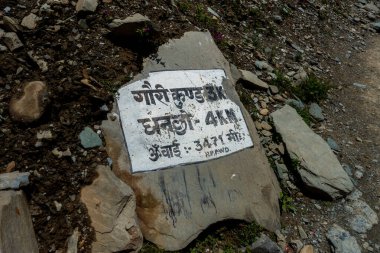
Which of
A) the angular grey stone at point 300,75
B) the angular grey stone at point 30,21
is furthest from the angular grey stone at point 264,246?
the angular grey stone at point 30,21

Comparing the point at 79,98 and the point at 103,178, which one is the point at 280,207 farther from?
the point at 79,98

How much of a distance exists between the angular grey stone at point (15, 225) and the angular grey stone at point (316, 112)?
3.86 m

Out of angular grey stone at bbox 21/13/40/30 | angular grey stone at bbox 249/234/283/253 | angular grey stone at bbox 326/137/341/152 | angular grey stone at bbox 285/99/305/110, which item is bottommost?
angular grey stone at bbox 326/137/341/152

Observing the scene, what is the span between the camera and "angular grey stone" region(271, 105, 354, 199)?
441cm

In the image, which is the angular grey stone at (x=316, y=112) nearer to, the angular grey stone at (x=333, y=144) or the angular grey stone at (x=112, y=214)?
the angular grey stone at (x=333, y=144)

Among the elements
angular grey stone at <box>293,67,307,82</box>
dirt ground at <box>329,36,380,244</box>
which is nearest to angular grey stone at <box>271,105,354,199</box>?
dirt ground at <box>329,36,380,244</box>

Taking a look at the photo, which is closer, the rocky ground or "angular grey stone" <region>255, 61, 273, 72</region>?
the rocky ground

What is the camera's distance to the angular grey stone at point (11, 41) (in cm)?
367

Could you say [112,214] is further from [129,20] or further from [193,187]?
[129,20]

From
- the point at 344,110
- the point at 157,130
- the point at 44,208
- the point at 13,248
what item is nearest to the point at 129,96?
the point at 157,130

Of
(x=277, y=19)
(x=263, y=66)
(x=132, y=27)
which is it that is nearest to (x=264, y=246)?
(x=132, y=27)

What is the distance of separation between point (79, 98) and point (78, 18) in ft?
3.31

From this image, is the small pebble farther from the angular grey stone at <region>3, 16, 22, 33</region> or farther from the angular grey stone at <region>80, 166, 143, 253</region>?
the angular grey stone at <region>3, 16, 22, 33</region>

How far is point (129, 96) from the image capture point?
3740 mm
